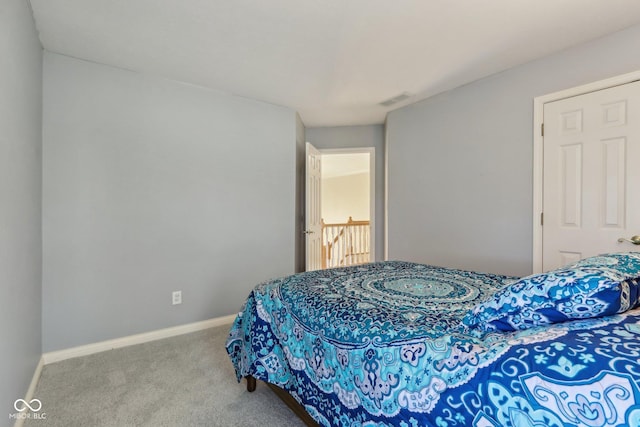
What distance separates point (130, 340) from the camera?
248cm

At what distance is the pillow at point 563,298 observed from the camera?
2.80ft

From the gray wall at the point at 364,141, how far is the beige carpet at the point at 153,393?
2632mm

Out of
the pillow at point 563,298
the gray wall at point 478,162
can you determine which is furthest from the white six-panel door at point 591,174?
the pillow at point 563,298

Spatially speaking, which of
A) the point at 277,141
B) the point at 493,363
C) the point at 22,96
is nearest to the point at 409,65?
the point at 277,141

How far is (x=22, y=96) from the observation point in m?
1.63

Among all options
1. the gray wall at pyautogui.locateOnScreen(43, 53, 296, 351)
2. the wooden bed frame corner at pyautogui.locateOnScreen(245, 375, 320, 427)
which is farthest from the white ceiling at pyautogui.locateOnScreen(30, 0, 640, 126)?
the wooden bed frame corner at pyautogui.locateOnScreen(245, 375, 320, 427)

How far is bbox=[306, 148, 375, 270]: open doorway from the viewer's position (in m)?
4.23

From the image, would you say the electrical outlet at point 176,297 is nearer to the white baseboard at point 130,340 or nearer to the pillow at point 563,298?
the white baseboard at point 130,340

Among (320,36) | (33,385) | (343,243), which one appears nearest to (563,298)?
(320,36)

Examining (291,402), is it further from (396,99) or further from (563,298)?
(396,99)

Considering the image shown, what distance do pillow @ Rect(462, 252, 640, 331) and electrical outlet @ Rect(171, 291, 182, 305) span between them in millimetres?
2499

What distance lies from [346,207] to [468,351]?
752 centimetres

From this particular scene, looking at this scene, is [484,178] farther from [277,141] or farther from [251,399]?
[251,399]

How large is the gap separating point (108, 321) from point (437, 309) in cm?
253
